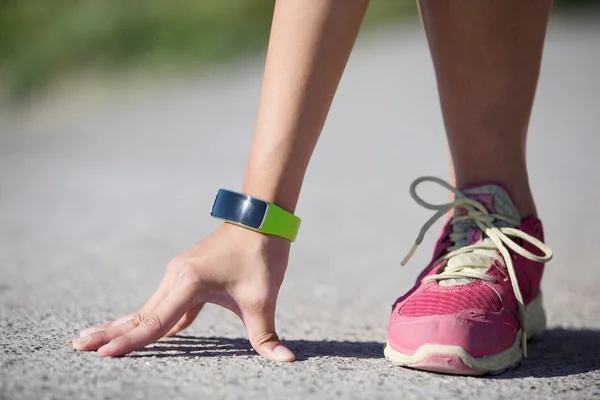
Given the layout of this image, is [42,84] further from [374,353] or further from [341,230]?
[374,353]

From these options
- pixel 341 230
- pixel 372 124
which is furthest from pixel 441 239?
pixel 372 124

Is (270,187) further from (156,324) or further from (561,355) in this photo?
(561,355)

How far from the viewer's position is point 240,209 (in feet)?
4.39

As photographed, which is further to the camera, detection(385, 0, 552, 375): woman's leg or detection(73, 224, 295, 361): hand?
detection(385, 0, 552, 375): woman's leg

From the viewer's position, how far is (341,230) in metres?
3.26

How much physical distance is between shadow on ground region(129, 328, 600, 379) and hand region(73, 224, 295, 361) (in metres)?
0.06

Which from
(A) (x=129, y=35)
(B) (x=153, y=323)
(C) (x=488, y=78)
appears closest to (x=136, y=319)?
(B) (x=153, y=323)

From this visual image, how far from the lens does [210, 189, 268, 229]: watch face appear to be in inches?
52.0

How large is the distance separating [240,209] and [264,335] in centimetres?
23

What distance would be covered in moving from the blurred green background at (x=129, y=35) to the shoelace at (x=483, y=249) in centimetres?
713

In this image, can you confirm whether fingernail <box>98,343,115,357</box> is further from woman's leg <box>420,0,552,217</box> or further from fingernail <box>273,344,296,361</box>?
woman's leg <box>420,0,552,217</box>

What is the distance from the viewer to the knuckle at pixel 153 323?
50.2 inches

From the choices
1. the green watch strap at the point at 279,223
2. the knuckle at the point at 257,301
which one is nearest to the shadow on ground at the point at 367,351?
the knuckle at the point at 257,301

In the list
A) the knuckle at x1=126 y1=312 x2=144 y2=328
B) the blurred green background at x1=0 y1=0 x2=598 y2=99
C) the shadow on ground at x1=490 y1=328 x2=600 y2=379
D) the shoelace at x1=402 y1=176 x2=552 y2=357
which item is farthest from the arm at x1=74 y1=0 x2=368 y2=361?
the blurred green background at x1=0 y1=0 x2=598 y2=99
